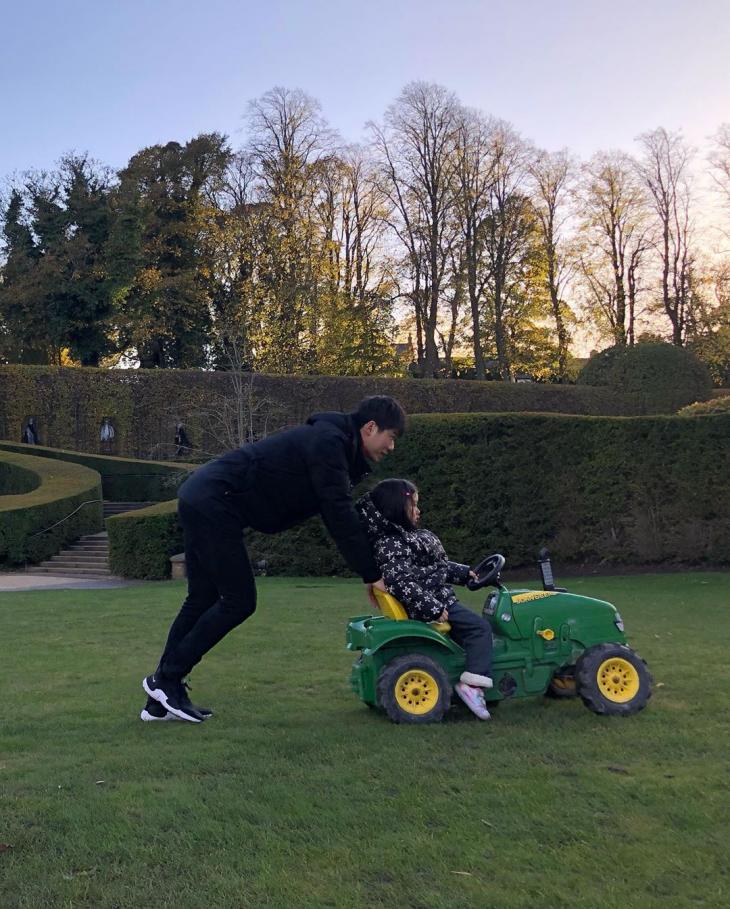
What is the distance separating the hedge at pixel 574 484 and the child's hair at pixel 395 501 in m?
10.3

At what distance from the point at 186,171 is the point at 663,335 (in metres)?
26.2

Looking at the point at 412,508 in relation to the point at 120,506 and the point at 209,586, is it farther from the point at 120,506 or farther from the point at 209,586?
the point at 120,506

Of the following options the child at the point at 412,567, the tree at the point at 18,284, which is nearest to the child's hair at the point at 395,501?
the child at the point at 412,567

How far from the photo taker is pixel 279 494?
4.83m

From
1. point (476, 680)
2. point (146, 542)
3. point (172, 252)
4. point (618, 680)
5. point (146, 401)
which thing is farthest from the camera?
point (172, 252)

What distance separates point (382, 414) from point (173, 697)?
195 centimetres

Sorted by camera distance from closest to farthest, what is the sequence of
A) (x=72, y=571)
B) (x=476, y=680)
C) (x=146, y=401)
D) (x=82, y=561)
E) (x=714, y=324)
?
(x=476, y=680)
(x=72, y=571)
(x=82, y=561)
(x=146, y=401)
(x=714, y=324)

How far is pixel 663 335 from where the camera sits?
1933 inches

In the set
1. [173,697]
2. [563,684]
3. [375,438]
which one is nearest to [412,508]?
[375,438]

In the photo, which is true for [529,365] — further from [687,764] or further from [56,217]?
[687,764]

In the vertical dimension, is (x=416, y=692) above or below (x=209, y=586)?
below

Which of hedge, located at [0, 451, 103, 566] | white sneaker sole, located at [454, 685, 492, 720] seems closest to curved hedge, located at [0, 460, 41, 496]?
hedge, located at [0, 451, 103, 566]

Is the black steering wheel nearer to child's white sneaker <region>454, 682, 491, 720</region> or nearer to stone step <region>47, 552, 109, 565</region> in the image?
child's white sneaker <region>454, 682, 491, 720</region>

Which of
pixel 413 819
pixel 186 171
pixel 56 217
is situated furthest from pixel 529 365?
pixel 413 819
